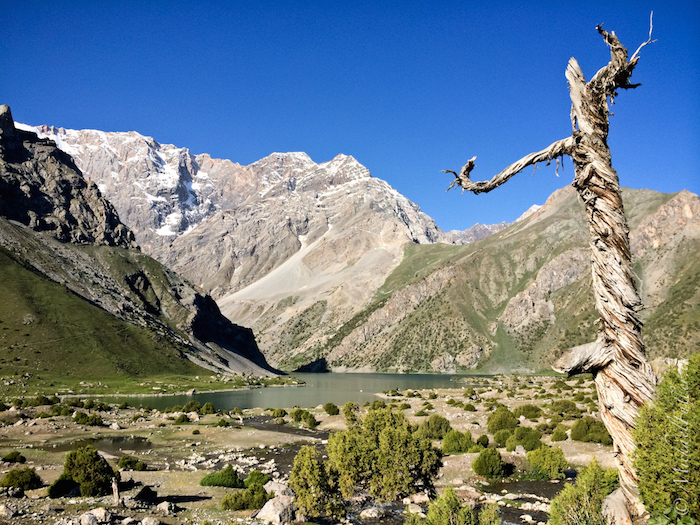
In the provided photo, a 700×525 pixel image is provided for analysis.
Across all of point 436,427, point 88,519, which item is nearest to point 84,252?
point 436,427

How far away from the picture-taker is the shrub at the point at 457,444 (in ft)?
117

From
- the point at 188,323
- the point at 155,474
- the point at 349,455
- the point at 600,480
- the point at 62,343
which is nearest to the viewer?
the point at 600,480

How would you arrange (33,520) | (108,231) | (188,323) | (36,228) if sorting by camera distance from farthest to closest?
(108,231) < (188,323) < (36,228) < (33,520)

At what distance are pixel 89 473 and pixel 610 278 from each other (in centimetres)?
2411

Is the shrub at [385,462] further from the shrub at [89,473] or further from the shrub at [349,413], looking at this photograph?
the shrub at [89,473]

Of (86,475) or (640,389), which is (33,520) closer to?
(86,475)

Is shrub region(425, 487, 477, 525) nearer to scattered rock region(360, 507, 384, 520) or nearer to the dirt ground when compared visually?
the dirt ground

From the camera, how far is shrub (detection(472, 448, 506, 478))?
90.7ft

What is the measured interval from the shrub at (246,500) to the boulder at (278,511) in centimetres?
147

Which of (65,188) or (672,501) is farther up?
(65,188)

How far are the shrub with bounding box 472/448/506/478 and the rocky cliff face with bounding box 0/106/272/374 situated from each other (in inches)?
5350

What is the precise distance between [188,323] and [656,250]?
20798cm

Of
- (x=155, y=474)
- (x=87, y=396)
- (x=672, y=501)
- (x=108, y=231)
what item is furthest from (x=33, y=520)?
(x=108, y=231)

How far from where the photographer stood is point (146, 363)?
418ft
